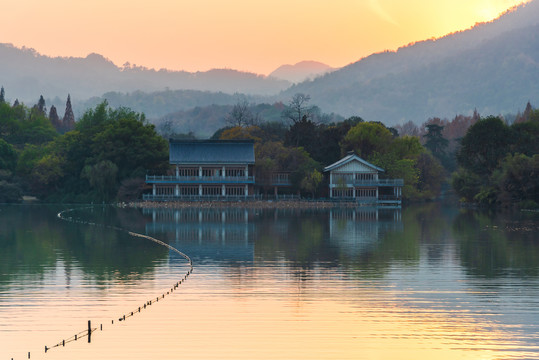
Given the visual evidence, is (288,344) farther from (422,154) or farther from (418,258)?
(422,154)

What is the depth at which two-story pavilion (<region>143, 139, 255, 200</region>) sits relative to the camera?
10506 cm

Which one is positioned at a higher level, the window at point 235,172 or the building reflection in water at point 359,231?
the window at point 235,172

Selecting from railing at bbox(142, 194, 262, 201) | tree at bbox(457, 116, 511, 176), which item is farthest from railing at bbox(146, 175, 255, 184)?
tree at bbox(457, 116, 511, 176)

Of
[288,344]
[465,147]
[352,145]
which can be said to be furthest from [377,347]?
[352,145]

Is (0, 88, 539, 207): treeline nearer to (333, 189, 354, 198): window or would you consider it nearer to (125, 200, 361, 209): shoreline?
(333, 189, 354, 198): window

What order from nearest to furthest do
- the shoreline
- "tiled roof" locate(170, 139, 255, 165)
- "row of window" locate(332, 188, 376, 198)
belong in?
the shoreline → "tiled roof" locate(170, 139, 255, 165) → "row of window" locate(332, 188, 376, 198)

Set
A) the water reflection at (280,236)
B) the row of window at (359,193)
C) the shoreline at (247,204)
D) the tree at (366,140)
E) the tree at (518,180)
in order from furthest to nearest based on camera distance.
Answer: the tree at (366,140), the row of window at (359,193), the shoreline at (247,204), the tree at (518,180), the water reflection at (280,236)

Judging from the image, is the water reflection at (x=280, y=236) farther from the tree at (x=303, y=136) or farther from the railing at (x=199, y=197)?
the tree at (x=303, y=136)

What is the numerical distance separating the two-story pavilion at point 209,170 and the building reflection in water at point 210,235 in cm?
3118

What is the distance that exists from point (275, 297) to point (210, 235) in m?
26.0

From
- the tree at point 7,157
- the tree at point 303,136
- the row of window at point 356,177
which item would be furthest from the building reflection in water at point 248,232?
the tree at point 7,157

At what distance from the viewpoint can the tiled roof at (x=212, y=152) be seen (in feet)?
347

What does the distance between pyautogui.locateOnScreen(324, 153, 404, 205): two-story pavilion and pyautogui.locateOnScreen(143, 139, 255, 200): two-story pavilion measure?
12.0 metres

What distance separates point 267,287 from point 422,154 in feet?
335
